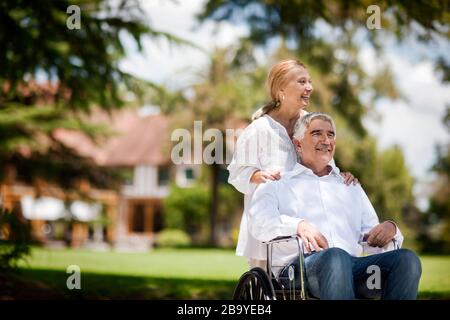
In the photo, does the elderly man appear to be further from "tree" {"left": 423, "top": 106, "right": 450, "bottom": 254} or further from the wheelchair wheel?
"tree" {"left": 423, "top": 106, "right": 450, "bottom": 254}

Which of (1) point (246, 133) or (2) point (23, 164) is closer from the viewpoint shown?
(1) point (246, 133)

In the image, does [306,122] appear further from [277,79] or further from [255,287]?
[255,287]

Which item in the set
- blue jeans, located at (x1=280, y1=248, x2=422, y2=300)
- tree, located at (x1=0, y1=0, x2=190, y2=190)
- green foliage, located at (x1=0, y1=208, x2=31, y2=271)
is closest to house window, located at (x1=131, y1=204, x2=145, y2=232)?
tree, located at (x1=0, y1=0, x2=190, y2=190)

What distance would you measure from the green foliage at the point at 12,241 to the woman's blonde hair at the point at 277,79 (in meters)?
3.46

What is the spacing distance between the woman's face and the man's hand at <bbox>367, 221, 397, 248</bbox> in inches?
34.0

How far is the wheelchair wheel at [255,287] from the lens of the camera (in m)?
3.46

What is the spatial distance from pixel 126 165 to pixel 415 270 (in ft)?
156

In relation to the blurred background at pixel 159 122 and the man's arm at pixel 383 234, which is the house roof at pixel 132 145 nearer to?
the blurred background at pixel 159 122

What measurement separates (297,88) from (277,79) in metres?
0.15

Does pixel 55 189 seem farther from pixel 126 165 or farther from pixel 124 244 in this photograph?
pixel 126 165

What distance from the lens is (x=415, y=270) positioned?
333 centimetres

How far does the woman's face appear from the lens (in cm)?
395
